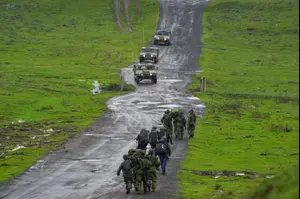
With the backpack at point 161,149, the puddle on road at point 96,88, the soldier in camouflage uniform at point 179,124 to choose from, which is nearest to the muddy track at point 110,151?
the soldier in camouflage uniform at point 179,124

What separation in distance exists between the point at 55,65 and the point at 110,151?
43772 mm

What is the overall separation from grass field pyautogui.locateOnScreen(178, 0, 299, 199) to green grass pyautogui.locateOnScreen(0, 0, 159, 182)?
8.95 m

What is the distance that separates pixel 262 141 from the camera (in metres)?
39.8

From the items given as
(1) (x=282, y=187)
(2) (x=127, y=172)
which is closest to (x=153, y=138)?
(2) (x=127, y=172)

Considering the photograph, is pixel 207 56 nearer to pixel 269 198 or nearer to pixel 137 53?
pixel 137 53

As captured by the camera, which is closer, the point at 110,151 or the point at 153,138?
the point at 153,138

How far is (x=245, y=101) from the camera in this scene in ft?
190

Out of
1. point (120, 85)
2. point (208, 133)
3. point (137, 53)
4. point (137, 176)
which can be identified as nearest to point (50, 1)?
point (137, 53)

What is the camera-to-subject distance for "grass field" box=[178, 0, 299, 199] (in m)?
26.6

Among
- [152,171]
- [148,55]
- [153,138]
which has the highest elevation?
[148,55]

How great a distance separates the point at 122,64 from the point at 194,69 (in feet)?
30.6

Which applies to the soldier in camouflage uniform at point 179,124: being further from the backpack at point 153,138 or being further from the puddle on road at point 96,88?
the puddle on road at point 96,88

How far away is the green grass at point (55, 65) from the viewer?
4256 centimetres

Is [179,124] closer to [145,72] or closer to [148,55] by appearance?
[145,72]
